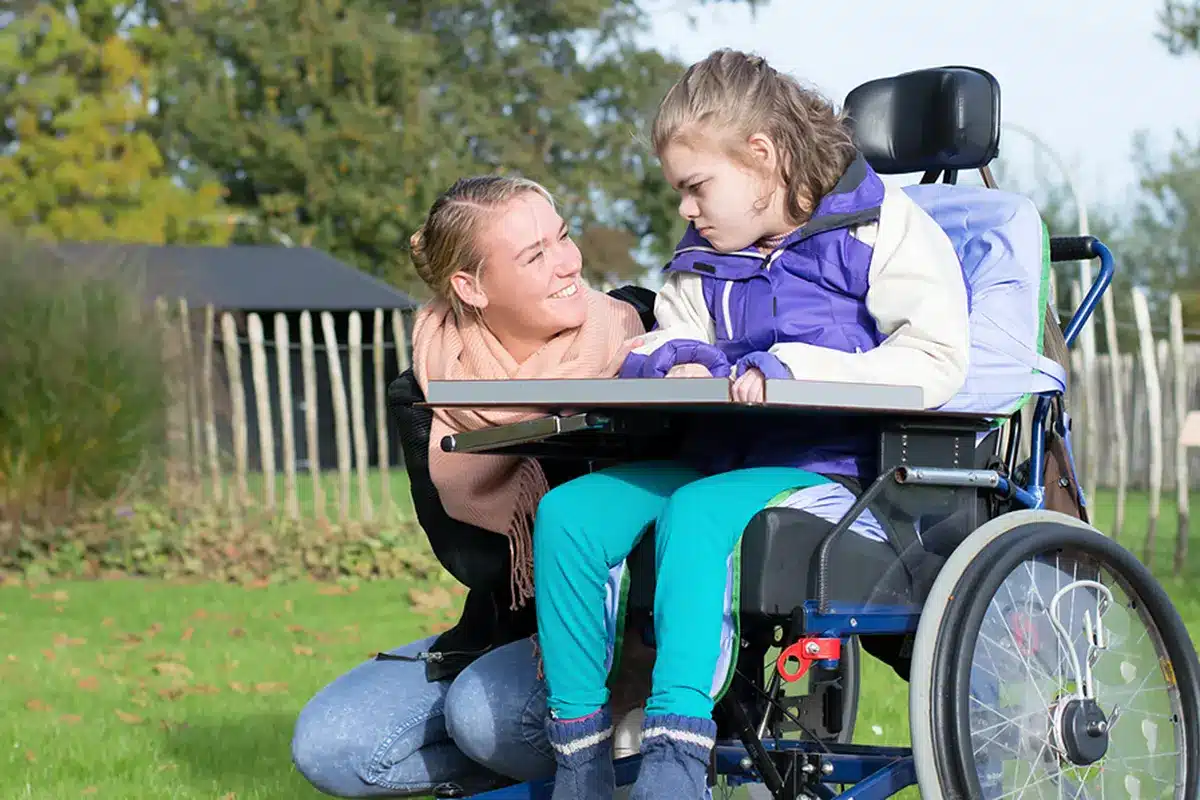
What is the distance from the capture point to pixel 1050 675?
2711mm

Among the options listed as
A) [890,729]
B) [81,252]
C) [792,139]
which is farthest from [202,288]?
[792,139]

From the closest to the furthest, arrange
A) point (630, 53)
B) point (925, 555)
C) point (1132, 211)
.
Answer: point (925, 555) < point (630, 53) < point (1132, 211)

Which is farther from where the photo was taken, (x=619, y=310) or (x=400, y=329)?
(x=400, y=329)

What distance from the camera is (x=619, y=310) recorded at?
3.08 meters

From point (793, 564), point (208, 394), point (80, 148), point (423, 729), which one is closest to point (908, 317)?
point (793, 564)

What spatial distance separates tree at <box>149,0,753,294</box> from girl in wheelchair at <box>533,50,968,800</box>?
2916 cm

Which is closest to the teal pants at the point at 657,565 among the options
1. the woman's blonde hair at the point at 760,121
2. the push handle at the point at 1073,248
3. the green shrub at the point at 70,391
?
the woman's blonde hair at the point at 760,121

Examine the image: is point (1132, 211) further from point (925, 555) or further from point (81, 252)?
point (925, 555)

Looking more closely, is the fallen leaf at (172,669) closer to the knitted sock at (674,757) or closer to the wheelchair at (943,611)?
the wheelchair at (943,611)

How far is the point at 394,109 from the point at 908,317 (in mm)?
33846

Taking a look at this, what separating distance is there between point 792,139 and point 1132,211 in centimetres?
4070

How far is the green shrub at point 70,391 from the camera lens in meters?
9.25

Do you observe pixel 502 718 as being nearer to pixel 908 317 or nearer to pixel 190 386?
pixel 908 317

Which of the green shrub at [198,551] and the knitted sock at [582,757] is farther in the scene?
the green shrub at [198,551]
